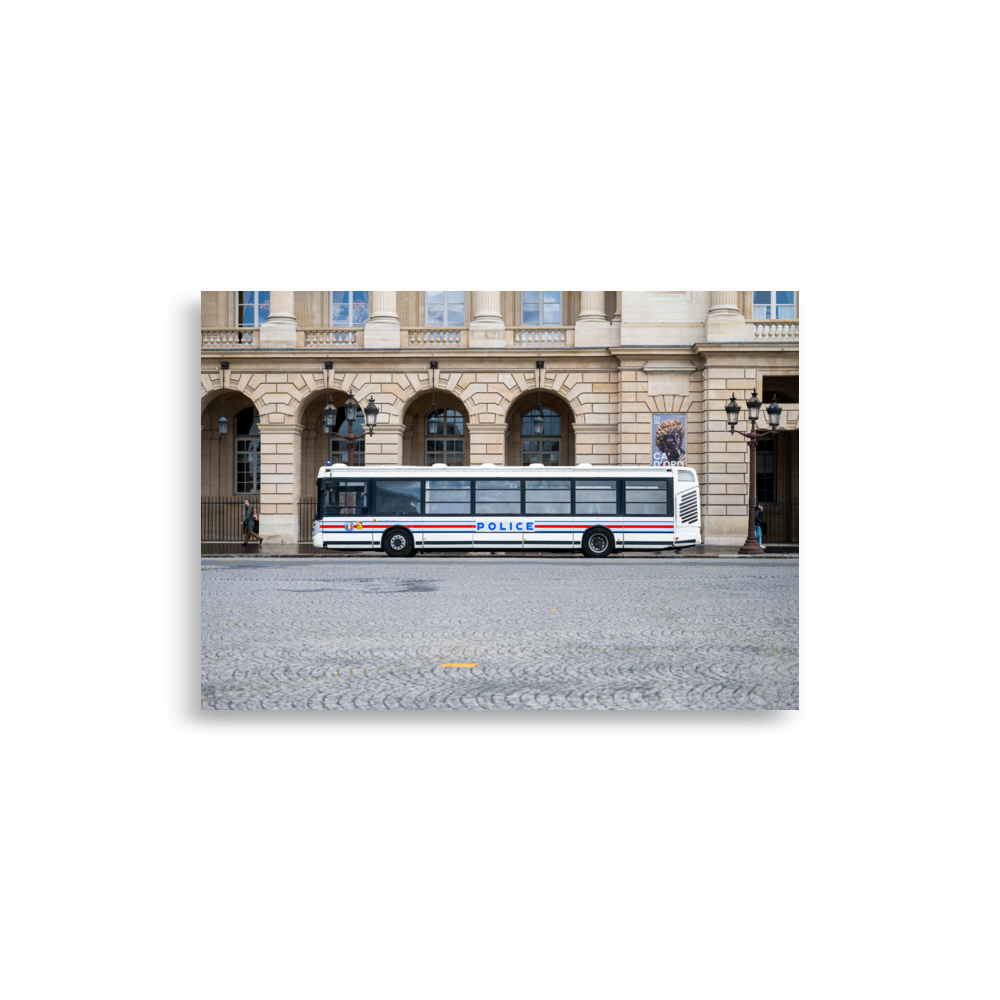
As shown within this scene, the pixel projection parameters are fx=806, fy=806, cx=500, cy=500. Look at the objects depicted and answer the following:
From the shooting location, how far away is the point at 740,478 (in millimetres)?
28328

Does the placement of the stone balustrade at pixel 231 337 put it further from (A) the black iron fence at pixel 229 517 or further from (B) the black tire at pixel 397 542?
(B) the black tire at pixel 397 542

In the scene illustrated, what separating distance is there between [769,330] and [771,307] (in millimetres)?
1328

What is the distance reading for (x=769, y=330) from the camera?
93.8ft

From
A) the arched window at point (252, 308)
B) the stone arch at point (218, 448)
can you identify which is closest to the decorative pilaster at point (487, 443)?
the arched window at point (252, 308)

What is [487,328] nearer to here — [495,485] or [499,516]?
[495,485]

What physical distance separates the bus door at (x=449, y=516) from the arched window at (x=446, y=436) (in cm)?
941

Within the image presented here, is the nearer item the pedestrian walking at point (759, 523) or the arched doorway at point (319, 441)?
the pedestrian walking at point (759, 523)

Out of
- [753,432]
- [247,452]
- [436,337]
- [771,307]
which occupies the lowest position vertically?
[247,452]

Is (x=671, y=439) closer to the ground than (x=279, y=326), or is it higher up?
closer to the ground

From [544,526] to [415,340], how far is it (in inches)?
431

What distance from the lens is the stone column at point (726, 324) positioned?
28.5m

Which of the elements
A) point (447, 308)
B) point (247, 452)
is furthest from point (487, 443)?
point (247, 452)

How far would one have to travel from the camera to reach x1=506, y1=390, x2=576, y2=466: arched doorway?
32.5 meters
